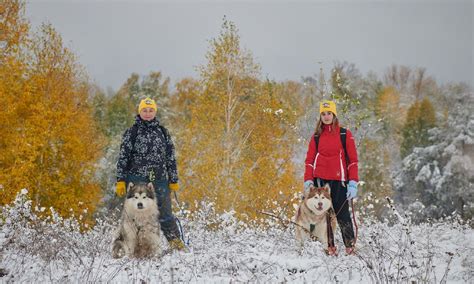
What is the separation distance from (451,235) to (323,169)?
3.35 metres

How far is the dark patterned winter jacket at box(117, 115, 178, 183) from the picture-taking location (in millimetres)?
6316

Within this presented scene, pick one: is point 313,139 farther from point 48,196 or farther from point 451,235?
point 48,196

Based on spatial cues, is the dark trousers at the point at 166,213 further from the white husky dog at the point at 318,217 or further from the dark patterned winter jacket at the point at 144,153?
the white husky dog at the point at 318,217

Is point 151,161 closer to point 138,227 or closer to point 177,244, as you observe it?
point 138,227

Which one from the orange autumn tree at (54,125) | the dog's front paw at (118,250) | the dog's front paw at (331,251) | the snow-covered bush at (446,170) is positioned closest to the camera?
the dog's front paw at (118,250)

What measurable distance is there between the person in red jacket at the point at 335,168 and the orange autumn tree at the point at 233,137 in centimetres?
819

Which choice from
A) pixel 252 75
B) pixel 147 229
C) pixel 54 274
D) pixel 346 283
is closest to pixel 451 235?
pixel 346 283

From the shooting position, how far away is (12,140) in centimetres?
1433

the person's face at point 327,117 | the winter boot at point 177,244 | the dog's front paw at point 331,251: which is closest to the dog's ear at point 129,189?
the winter boot at point 177,244

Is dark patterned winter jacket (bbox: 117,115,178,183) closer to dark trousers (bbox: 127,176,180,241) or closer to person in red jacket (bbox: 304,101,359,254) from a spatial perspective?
dark trousers (bbox: 127,176,180,241)

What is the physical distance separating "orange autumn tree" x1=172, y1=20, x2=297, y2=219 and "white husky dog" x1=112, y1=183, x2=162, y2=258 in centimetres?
876

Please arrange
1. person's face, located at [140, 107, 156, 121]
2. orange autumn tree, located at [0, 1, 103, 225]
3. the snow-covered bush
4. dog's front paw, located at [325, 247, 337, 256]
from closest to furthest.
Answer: dog's front paw, located at [325, 247, 337, 256], person's face, located at [140, 107, 156, 121], orange autumn tree, located at [0, 1, 103, 225], the snow-covered bush

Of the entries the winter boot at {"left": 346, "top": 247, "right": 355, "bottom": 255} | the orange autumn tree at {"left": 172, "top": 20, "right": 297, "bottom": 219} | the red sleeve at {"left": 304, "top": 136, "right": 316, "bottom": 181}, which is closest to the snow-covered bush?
the orange autumn tree at {"left": 172, "top": 20, "right": 297, "bottom": 219}

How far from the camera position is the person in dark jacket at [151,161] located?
631 cm
